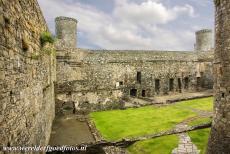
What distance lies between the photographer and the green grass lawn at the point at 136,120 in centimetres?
1245

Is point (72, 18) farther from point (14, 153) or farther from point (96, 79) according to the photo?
point (14, 153)

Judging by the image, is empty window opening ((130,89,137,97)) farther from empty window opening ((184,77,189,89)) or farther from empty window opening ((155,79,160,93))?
empty window opening ((184,77,189,89))

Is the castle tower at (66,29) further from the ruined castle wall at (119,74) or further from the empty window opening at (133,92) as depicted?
the empty window opening at (133,92)

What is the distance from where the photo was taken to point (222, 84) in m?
7.34

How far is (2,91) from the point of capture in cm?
379

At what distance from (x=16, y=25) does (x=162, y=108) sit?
15165 mm

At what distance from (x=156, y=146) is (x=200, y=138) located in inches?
78.9

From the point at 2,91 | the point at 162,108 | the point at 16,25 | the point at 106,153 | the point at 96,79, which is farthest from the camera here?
the point at 96,79

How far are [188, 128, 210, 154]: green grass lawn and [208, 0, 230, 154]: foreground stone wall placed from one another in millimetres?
1485

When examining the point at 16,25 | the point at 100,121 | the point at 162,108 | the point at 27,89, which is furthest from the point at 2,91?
the point at 162,108

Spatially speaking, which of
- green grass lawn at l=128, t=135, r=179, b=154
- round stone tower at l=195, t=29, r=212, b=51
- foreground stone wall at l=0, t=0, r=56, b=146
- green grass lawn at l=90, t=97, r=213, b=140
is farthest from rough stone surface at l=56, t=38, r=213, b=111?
foreground stone wall at l=0, t=0, r=56, b=146

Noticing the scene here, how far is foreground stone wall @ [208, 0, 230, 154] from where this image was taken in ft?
23.2

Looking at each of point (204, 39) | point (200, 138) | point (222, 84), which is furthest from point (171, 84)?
point (222, 84)

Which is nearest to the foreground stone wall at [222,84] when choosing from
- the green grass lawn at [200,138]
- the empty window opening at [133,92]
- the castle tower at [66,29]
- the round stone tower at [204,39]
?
the green grass lawn at [200,138]
